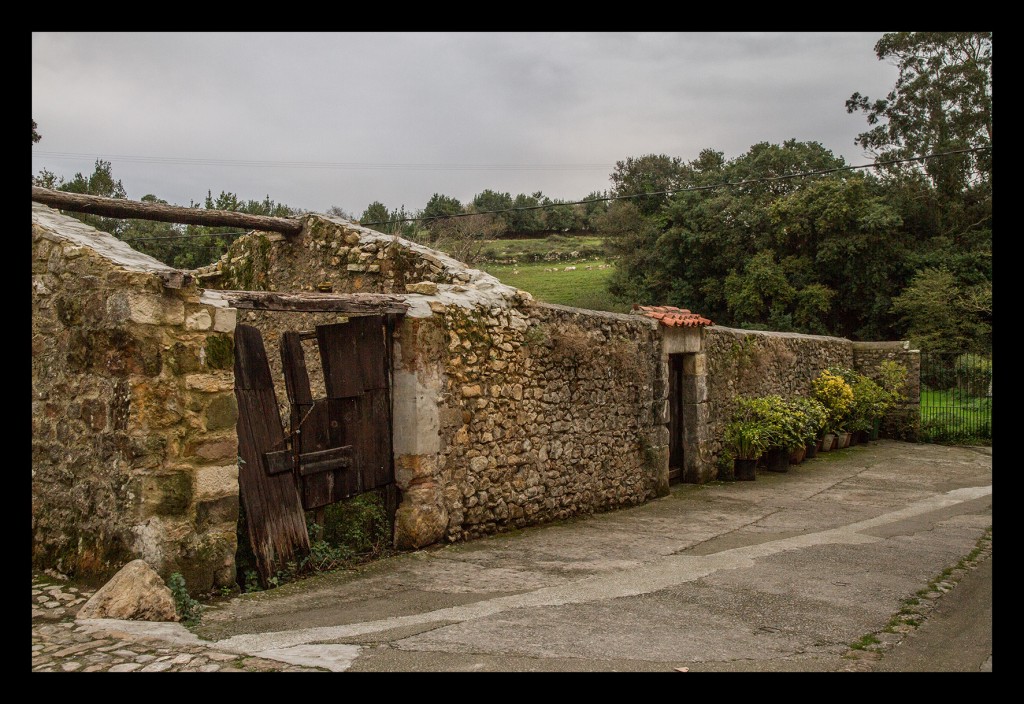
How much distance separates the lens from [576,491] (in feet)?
28.6

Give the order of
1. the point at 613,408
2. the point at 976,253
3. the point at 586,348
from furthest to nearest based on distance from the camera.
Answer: the point at 976,253
the point at 613,408
the point at 586,348

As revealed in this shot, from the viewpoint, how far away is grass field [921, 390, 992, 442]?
52.7 ft

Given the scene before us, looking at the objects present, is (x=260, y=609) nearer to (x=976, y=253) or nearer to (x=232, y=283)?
(x=232, y=283)

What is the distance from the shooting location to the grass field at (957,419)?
16.1m

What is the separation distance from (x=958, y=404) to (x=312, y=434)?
1485 cm

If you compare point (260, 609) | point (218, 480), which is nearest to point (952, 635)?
point (260, 609)

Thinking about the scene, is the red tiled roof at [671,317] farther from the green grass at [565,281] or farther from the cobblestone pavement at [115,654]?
the green grass at [565,281]

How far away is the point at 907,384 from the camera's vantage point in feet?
54.4

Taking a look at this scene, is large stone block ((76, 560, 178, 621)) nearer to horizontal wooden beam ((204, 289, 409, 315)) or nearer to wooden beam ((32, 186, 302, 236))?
horizontal wooden beam ((204, 289, 409, 315))

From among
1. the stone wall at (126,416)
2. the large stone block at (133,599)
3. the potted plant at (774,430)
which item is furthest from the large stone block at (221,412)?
the potted plant at (774,430)

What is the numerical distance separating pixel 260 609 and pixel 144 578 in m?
0.76

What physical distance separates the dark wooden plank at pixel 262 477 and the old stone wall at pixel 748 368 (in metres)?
7.03

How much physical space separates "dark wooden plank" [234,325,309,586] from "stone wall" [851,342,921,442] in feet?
47.3

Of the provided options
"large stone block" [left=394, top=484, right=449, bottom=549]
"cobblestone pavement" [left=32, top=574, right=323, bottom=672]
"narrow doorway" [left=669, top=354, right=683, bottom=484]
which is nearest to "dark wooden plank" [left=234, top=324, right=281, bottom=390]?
"large stone block" [left=394, top=484, right=449, bottom=549]
